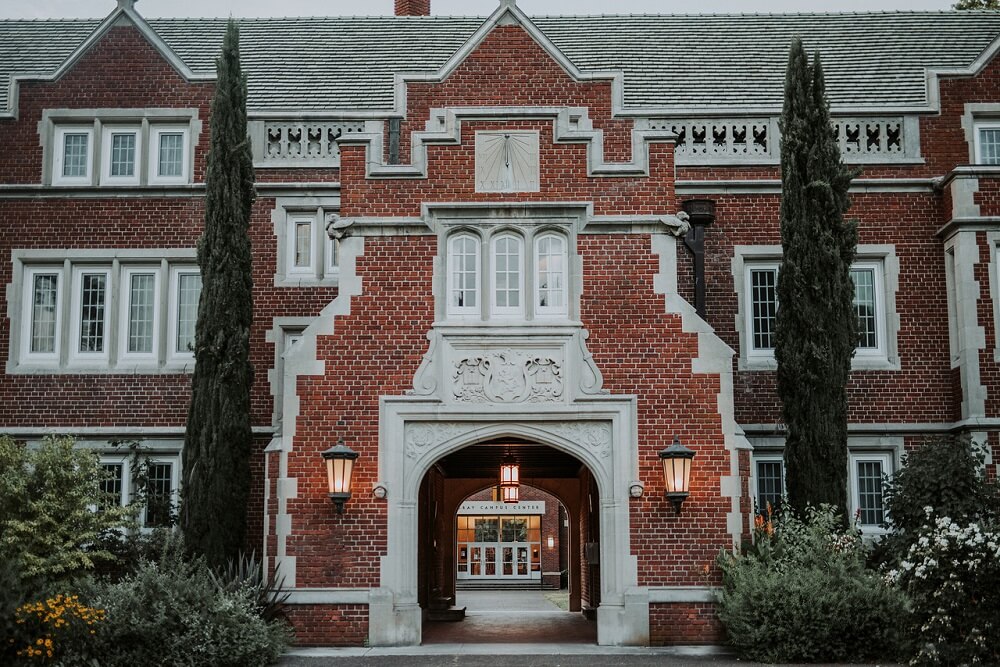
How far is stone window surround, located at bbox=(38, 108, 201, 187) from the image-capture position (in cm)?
2234

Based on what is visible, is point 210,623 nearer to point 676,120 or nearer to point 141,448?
point 141,448

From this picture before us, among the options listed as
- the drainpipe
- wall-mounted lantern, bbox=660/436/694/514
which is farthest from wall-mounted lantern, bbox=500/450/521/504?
wall-mounted lantern, bbox=660/436/694/514

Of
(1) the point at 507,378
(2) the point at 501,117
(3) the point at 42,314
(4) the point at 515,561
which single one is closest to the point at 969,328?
(1) the point at 507,378

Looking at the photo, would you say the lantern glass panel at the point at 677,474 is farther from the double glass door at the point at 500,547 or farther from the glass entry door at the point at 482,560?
the glass entry door at the point at 482,560

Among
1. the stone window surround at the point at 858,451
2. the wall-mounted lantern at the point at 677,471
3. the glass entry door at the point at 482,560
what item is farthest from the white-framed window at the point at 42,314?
the glass entry door at the point at 482,560

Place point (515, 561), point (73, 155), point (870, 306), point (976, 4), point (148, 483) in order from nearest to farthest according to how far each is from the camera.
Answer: point (148, 483) → point (870, 306) → point (73, 155) → point (976, 4) → point (515, 561)

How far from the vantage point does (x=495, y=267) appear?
18.5m

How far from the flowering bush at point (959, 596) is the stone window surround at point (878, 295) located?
6860 millimetres

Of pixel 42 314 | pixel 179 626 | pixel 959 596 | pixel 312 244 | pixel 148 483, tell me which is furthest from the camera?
pixel 312 244

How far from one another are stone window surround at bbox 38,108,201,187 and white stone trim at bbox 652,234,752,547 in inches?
373

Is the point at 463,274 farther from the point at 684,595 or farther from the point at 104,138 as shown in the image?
the point at 104,138

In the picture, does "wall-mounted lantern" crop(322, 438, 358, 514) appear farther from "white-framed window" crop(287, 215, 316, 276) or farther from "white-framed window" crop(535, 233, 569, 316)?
"white-framed window" crop(287, 215, 316, 276)

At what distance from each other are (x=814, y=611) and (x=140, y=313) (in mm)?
13104

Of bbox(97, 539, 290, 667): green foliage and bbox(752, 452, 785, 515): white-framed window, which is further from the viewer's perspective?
bbox(752, 452, 785, 515): white-framed window
